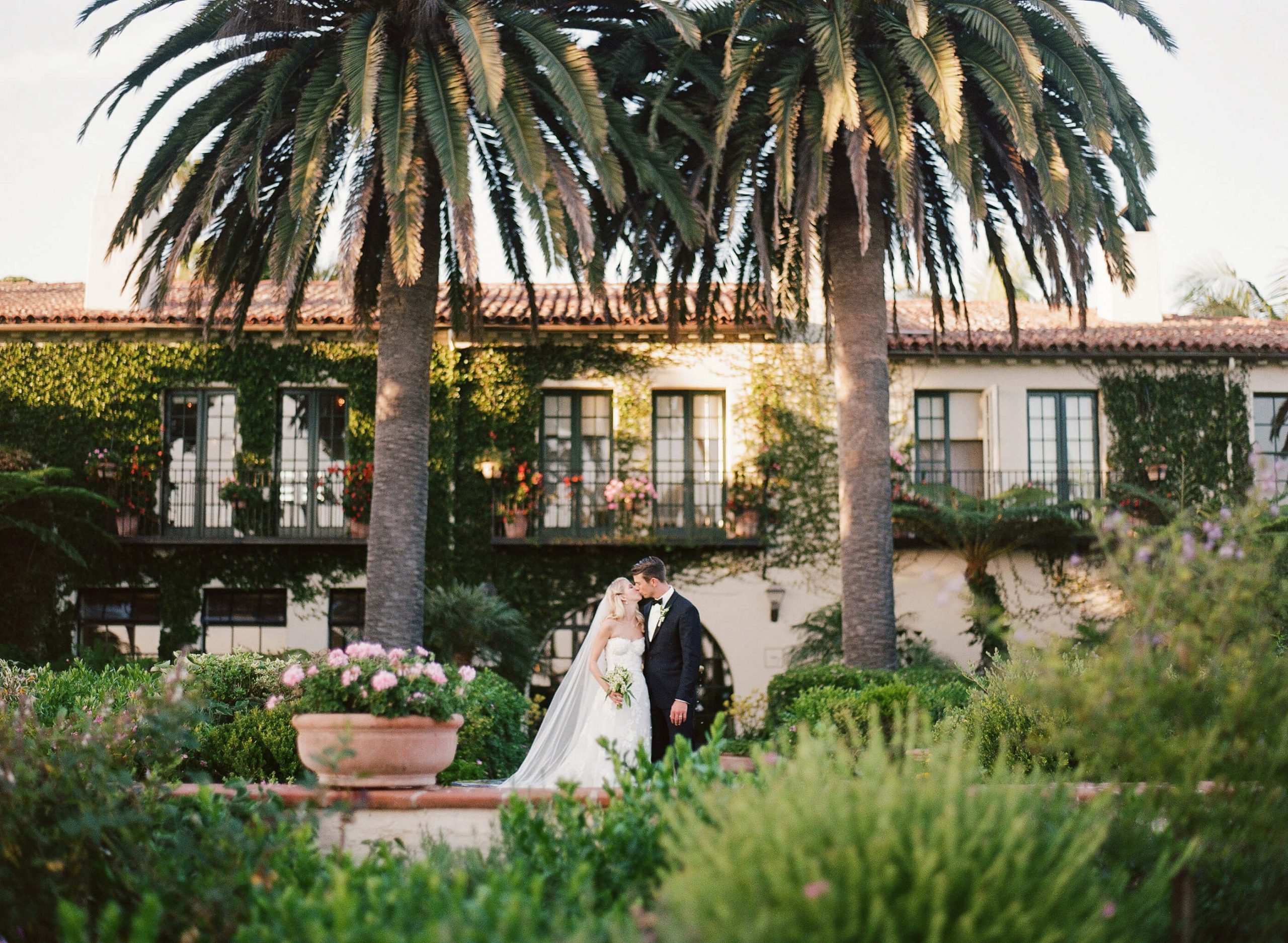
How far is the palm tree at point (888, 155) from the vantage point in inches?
512

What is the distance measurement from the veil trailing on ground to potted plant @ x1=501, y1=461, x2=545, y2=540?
880cm

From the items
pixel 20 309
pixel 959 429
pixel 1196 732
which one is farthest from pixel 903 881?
pixel 20 309

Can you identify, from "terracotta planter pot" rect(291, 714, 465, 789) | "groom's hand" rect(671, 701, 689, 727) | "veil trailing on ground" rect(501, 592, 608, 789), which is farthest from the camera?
"veil trailing on ground" rect(501, 592, 608, 789)

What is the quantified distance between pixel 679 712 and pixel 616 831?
435 cm

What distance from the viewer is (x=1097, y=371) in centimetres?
2120

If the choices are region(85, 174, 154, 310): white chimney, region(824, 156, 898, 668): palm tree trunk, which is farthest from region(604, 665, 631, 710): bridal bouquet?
region(85, 174, 154, 310): white chimney

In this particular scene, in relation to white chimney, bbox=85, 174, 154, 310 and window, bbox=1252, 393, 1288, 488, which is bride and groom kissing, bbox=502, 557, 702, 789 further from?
window, bbox=1252, 393, 1288, 488

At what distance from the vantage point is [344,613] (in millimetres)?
20672

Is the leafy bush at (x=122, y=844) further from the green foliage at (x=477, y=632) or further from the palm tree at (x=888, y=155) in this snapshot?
the green foliage at (x=477, y=632)

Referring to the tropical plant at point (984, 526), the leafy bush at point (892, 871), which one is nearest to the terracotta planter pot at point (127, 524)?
the tropical plant at point (984, 526)

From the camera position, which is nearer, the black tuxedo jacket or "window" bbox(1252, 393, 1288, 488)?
the black tuxedo jacket

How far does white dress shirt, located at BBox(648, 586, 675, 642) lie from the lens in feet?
31.8

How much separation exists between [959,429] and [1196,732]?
17.2m

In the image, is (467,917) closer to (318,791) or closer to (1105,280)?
(318,791)
